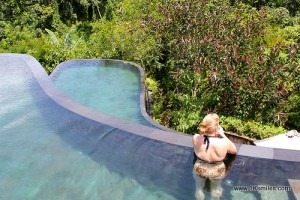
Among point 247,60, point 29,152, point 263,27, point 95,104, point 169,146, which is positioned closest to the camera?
point 169,146

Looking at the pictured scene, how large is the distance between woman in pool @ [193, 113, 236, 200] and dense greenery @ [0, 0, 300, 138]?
402 centimetres

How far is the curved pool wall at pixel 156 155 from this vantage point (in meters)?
3.82

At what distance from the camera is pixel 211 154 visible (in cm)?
354

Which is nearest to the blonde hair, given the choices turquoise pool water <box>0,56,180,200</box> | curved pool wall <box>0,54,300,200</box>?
curved pool wall <box>0,54,300,200</box>

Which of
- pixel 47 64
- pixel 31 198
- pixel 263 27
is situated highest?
pixel 263 27

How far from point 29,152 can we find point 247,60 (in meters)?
5.18

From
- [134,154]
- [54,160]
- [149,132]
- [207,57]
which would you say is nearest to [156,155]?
[134,154]

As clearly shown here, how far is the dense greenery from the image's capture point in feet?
25.1

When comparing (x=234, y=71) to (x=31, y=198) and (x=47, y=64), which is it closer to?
(x=31, y=198)

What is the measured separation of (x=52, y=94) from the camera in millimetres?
6465

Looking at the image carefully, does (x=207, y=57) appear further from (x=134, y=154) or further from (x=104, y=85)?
(x=134, y=154)

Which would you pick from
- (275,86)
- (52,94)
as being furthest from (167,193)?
(275,86)

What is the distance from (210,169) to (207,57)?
5.51 m

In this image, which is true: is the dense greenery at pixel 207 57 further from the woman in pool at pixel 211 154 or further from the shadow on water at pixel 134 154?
the woman in pool at pixel 211 154
